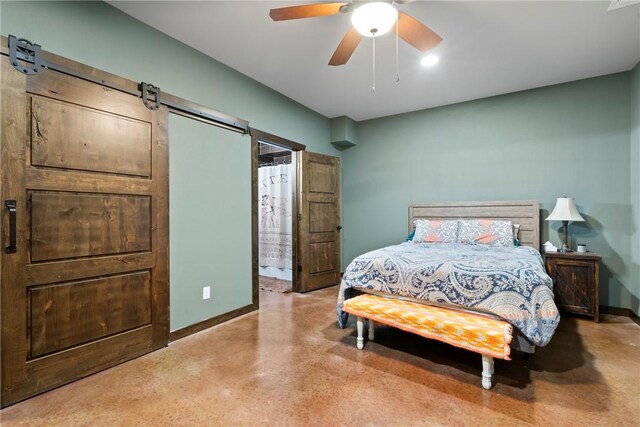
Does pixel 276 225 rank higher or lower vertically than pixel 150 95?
lower

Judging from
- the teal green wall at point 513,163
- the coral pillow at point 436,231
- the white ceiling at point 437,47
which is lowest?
the coral pillow at point 436,231

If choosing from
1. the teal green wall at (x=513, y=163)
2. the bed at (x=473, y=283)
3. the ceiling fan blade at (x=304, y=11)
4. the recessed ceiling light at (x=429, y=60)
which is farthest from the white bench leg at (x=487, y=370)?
the recessed ceiling light at (x=429, y=60)

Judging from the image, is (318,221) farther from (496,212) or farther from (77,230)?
(77,230)

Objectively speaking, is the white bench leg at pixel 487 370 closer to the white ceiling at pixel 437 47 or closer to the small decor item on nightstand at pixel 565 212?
the small decor item on nightstand at pixel 565 212

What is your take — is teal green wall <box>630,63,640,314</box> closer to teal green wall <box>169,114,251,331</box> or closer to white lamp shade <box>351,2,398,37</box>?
white lamp shade <box>351,2,398,37</box>

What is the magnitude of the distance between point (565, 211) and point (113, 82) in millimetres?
4635

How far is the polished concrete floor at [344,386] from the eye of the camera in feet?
5.35

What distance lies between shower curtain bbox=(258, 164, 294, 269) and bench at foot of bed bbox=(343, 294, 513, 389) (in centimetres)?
258

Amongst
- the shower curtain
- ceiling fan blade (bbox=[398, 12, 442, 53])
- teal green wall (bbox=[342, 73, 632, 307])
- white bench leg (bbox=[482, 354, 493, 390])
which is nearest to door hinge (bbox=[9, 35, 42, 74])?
ceiling fan blade (bbox=[398, 12, 442, 53])

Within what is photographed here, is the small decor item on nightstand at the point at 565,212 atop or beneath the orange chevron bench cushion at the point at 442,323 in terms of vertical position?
atop

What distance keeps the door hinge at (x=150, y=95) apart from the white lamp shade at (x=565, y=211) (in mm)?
4264

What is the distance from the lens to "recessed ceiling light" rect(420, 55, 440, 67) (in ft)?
9.75

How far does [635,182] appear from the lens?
314 cm

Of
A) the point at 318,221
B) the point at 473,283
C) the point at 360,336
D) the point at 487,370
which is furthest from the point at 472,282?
the point at 318,221
